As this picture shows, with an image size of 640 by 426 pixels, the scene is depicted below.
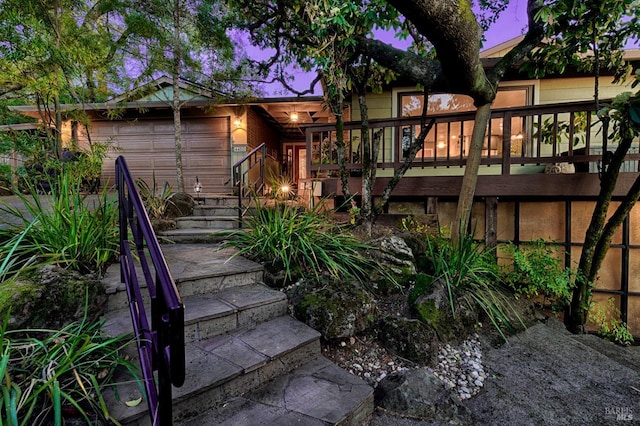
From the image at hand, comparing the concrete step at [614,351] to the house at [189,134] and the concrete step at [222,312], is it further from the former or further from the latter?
the house at [189,134]

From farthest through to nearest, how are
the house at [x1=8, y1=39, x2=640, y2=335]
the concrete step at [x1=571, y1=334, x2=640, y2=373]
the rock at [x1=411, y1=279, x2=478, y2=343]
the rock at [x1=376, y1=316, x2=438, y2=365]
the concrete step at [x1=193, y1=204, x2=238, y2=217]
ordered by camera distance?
1. the concrete step at [x1=193, y1=204, x2=238, y2=217]
2. the house at [x1=8, y1=39, x2=640, y2=335]
3. the concrete step at [x1=571, y1=334, x2=640, y2=373]
4. the rock at [x1=411, y1=279, x2=478, y2=343]
5. the rock at [x1=376, y1=316, x2=438, y2=365]

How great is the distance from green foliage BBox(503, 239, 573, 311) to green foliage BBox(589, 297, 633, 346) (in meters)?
0.36

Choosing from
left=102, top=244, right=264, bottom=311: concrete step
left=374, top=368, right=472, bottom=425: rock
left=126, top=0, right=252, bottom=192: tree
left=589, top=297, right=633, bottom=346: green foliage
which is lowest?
left=589, top=297, right=633, bottom=346: green foliage

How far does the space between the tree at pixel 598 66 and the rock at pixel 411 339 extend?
2319mm

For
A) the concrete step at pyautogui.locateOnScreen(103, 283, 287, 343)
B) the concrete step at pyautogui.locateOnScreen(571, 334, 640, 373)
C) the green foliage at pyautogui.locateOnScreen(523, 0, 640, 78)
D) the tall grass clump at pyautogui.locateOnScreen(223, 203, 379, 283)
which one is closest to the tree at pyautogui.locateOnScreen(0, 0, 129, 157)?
the tall grass clump at pyautogui.locateOnScreen(223, 203, 379, 283)

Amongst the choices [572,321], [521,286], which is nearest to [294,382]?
[521,286]

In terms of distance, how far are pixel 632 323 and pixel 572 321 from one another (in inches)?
51.9

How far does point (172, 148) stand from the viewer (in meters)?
8.27

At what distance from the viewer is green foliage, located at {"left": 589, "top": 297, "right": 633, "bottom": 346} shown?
3.52 meters

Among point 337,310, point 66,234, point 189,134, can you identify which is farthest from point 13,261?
point 189,134

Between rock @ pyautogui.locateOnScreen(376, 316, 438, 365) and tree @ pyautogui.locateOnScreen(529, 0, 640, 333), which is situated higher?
tree @ pyautogui.locateOnScreen(529, 0, 640, 333)

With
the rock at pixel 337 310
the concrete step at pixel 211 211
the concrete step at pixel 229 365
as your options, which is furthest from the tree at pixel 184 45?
the concrete step at pixel 229 365

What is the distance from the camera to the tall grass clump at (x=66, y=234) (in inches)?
79.2

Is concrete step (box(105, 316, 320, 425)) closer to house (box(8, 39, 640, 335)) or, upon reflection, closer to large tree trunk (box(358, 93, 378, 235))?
large tree trunk (box(358, 93, 378, 235))
